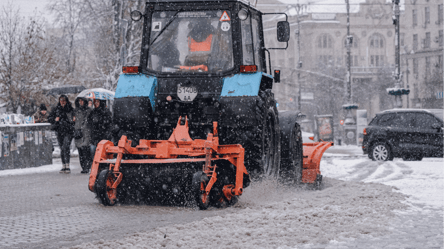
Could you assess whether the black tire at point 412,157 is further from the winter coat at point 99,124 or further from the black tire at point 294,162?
the black tire at point 294,162

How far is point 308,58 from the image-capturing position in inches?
3482

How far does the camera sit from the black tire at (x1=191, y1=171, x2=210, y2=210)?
6.92 m

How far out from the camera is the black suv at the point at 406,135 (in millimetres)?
18844

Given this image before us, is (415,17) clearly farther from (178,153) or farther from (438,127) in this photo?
(178,153)

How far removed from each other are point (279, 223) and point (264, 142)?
2.35 meters

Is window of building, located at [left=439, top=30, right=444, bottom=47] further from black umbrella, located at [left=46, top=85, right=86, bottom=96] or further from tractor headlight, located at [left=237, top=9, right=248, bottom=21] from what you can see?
tractor headlight, located at [left=237, top=9, right=248, bottom=21]

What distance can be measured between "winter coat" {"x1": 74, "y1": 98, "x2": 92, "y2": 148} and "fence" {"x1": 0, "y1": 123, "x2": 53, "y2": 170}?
7.08 ft

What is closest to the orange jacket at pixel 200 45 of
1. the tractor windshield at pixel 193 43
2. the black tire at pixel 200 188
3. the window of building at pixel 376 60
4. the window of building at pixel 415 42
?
the tractor windshield at pixel 193 43

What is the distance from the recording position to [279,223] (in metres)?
6.19

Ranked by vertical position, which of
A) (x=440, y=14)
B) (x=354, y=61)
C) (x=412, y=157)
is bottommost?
(x=412, y=157)

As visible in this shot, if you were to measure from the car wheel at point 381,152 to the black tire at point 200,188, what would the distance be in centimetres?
1324

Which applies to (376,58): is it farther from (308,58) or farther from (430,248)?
(430,248)

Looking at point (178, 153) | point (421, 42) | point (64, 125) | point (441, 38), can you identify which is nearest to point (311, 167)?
point (178, 153)

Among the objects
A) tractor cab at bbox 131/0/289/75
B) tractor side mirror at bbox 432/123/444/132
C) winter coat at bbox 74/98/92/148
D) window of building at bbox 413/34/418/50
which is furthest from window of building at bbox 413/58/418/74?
tractor cab at bbox 131/0/289/75
